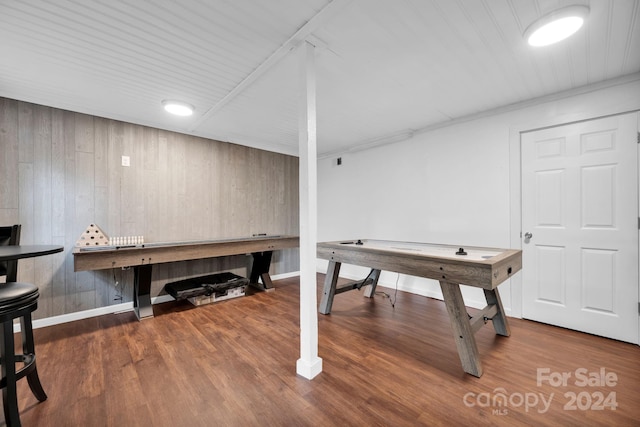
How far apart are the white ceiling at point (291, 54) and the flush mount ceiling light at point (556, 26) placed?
0.06 metres

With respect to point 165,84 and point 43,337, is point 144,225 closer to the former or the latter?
point 43,337

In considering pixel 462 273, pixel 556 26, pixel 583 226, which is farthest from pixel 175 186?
pixel 583 226

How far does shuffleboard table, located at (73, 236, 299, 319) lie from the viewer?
256 cm

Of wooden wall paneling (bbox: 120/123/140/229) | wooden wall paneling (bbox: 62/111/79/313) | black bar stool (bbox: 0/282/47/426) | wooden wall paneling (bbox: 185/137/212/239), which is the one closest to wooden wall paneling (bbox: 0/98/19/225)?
wooden wall paneling (bbox: 62/111/79/313)

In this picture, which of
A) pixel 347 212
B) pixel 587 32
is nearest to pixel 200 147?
pixel 347 212

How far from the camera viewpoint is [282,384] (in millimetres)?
1782

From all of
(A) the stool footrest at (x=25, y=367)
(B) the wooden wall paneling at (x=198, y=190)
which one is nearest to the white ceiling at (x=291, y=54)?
(B) the wooden wall paneling at (x=198, y=190)

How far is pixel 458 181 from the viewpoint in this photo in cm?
337

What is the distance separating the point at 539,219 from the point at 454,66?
6.16 ft

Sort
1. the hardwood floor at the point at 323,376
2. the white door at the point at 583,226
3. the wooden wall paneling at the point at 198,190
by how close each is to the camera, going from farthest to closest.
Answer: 1. the wooden wall paneling at the point at 198,190
2. the white door at the point at 583,226
3. the hardwood floor at the point at 323,376

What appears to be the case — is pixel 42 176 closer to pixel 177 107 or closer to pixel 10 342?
pixel 177 107

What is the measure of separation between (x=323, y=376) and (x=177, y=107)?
9.76ft

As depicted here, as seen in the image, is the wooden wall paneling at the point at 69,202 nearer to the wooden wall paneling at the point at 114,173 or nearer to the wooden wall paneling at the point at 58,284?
the wooden wall paneling at the point at 58,284

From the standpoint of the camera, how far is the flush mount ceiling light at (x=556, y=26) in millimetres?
1578
